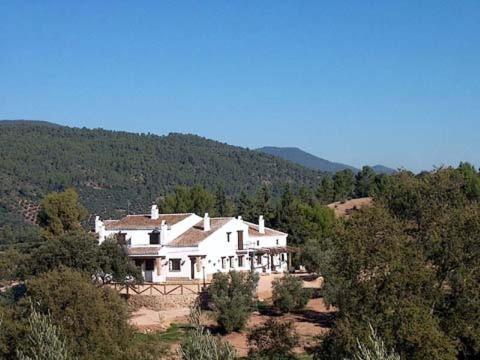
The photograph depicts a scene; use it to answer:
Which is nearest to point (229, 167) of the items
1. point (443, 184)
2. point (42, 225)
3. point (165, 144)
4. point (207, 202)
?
point (165, 144)

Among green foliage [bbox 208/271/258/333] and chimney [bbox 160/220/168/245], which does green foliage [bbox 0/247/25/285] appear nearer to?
chimney [bbox 160/220/168/245]

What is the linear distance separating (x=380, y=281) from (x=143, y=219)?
31418mm

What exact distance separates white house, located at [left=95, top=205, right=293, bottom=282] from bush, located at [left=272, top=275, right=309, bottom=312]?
7844 mm

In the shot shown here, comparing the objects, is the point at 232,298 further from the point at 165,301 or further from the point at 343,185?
the point at 343,185

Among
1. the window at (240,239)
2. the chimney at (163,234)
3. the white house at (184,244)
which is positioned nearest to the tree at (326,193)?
the white house at (184,244)

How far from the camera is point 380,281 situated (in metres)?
23.2

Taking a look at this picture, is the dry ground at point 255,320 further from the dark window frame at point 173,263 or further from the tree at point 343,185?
the tree at point 343,185

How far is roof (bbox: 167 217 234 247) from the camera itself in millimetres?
49312

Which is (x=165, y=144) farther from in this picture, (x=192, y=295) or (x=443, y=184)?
(x=443, y=184)

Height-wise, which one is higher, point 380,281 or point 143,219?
point 143,219

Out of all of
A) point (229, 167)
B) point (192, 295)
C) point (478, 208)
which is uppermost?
point (229, 167)

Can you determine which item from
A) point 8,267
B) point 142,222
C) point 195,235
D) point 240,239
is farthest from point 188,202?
point 8,267

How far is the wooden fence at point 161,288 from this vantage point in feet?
141

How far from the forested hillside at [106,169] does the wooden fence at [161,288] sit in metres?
61.0
